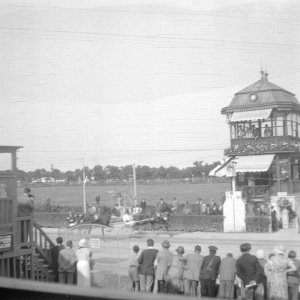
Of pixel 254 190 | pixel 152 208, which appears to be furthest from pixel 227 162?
pixel 152 208

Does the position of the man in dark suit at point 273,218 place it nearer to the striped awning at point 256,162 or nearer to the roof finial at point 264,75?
the striped awning at point 256,162

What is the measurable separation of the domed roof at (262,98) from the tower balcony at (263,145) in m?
0.38

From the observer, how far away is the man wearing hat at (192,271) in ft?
18.2

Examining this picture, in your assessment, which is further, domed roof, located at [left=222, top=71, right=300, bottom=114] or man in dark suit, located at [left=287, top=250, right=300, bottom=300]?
domed roof, located at [left=222, top=71, right=300, bottom=114]

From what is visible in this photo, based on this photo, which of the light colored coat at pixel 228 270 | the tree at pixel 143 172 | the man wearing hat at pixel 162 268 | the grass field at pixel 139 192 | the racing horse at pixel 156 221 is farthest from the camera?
the racing horse at pixel 156 221

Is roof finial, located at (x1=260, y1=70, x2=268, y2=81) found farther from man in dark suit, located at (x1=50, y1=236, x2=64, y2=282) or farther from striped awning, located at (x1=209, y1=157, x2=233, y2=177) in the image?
man in dark suit, located at (x1=50, y1=236, x2=64, y2=282)

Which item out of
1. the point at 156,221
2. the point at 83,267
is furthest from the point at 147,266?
the point at 156,221

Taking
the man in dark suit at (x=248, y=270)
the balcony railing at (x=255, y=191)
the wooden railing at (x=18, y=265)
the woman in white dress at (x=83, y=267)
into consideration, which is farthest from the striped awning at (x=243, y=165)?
the wooden railing at (x=18, y=265)

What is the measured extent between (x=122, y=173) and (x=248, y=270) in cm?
290

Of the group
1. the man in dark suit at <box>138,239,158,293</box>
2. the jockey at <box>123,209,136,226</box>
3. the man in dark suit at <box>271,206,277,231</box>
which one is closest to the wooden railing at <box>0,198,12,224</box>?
the man in dark suit at <box>138,239,158,293</box>

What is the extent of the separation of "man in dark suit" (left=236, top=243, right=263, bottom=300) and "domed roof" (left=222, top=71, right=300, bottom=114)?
1.82m

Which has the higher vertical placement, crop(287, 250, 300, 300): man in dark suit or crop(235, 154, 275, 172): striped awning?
crop(235, 154, 275, 172): striped awning

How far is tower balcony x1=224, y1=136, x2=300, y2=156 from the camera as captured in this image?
6184 mm

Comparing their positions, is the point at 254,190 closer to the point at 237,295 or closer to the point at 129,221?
the point at 237,295
